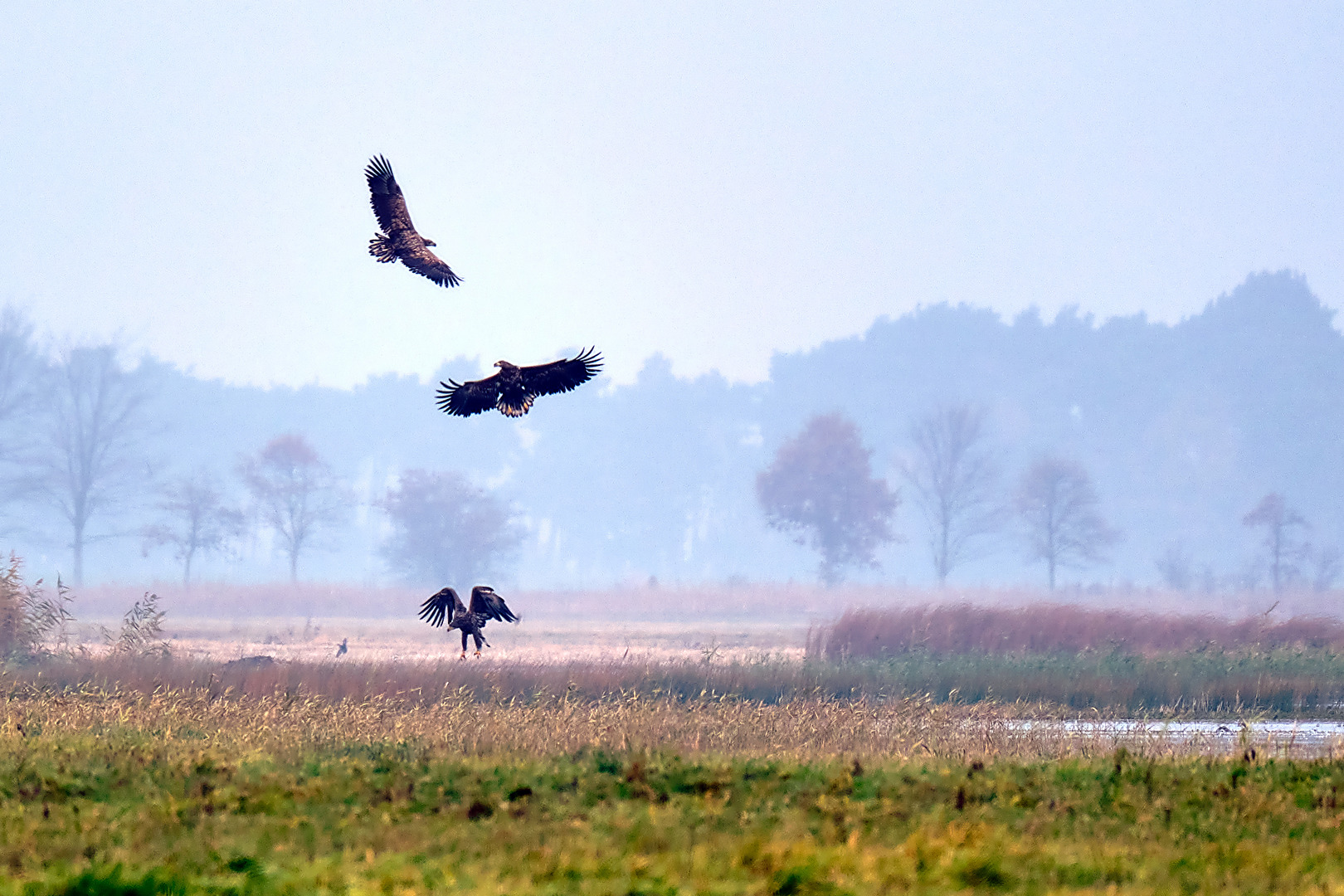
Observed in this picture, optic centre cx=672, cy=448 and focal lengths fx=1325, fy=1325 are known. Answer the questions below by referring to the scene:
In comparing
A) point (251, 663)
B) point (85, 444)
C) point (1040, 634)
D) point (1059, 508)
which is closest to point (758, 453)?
point (1059, 508)

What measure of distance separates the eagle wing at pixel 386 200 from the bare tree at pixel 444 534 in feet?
209

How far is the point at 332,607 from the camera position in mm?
69688

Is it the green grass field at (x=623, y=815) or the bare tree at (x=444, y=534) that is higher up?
the bare tree at (x=444, y=534)

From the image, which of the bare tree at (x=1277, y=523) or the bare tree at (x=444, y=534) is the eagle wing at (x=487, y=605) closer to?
the bare tree at (x=444, y=534)

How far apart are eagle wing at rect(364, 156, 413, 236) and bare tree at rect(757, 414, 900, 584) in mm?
63072

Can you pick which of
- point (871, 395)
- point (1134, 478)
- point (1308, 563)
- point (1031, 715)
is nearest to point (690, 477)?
point (871, 395)

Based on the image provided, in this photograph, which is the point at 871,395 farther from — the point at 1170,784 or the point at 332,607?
the point at 1170,784

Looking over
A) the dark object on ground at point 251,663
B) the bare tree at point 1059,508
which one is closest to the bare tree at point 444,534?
the bare tree at point 1059,508

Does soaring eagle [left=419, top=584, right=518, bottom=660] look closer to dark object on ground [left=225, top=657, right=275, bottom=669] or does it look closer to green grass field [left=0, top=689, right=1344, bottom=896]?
green grass field [left=0, top=689, right=1344, bottom=896]

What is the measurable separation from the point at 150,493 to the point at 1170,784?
12604 centimetres

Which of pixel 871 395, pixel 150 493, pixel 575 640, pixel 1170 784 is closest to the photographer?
pixel 1170 784

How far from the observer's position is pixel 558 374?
63.2 feet

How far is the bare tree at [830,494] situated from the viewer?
81938 millimetres

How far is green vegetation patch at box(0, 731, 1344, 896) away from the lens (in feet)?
31.6
